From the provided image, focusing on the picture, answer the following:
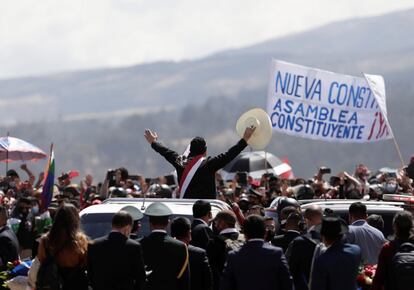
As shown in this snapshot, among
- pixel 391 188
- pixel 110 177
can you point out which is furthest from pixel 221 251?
pixel 110 177

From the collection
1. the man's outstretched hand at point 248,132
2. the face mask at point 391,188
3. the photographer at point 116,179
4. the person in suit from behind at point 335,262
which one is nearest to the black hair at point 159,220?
the person in suit from behind at point 335,262

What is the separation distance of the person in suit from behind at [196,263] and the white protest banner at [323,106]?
12.2m

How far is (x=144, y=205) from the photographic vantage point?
46.0 feet

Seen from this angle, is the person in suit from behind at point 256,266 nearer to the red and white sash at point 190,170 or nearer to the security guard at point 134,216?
the security guard at point 134,216

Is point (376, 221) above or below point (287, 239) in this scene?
above

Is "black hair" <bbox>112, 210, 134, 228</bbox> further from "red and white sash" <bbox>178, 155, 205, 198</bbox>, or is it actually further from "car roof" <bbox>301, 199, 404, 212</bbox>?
"red and white sash" <bbox>178, 155, 205, 198</bbox>

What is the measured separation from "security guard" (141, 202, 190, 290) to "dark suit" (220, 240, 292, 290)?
2.21 ft

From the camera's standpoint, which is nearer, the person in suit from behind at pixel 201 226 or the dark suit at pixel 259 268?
the dark suit at pixel 259 268

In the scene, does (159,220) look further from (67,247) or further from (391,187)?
(391,187)

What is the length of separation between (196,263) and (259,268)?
103 centimetres

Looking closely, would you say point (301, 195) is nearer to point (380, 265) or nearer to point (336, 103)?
point (336, 103)

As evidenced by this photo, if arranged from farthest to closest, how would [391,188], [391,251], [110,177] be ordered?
[110,177] < [391,188] < [391,251]

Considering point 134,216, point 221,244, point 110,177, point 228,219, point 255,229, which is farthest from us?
point 110,177

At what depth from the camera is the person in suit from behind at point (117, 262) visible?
11.5 m
